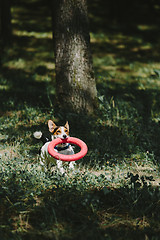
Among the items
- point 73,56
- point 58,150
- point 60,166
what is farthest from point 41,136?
point 73,56

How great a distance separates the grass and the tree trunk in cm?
36

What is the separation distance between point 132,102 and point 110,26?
26.4 feet

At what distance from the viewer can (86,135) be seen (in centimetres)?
541

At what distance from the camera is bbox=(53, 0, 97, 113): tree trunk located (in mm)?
5797

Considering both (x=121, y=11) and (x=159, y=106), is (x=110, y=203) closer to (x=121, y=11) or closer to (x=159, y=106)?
(x=159, y=106)

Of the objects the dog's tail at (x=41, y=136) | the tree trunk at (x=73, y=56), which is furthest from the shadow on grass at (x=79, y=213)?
the tree trunk at (x=73, y=56)

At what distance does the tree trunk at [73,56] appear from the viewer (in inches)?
228

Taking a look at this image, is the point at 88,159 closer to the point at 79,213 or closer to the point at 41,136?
the point at 41,136

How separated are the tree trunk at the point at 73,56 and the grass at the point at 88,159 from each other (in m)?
0.36

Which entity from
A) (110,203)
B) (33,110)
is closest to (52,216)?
(110,203)

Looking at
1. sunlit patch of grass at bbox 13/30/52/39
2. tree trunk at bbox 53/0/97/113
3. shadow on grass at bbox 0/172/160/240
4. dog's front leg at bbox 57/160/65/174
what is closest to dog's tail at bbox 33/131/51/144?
dog's front leg at bbox 57/160/65/174

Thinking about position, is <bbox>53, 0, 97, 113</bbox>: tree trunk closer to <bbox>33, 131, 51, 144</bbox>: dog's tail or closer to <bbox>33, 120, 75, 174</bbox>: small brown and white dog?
<bbox>33, 131, 51, 144</bbox>: dog's tail

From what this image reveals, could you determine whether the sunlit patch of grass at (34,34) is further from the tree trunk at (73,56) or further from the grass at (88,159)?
the tree trunk at (73,56)

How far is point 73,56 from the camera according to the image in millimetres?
5859
